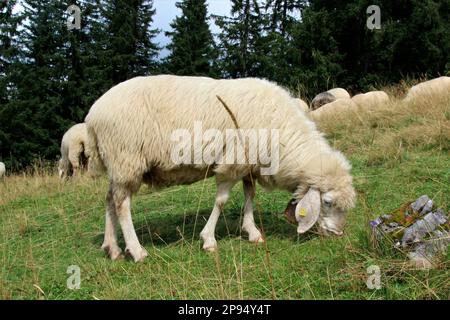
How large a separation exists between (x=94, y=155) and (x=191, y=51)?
30298 millimetres

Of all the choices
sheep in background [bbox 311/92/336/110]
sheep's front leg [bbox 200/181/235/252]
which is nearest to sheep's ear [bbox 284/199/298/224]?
sheep's front leg [bbox 200/181/235/252]

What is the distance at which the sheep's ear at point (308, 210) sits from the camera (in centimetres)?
462

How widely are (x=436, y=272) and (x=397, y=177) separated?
3.47 metres

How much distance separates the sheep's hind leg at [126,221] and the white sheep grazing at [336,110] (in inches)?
271

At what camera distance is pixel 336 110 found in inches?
460

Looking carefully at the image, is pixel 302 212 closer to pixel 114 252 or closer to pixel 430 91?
pixel 114 252

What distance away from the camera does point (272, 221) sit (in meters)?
5.54

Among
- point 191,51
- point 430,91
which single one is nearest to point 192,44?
point 191,51

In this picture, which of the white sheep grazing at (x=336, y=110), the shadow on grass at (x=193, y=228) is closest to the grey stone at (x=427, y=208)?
the shadow on grass at (x=193, y=228)

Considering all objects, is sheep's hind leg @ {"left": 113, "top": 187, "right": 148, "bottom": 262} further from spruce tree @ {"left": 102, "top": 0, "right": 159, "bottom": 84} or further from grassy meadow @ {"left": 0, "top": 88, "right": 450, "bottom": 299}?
spruce tree @ {"left": 102, "top": 0, "right": 159, "bottom": 84}

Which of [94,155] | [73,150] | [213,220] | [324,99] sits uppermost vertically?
[324,99]

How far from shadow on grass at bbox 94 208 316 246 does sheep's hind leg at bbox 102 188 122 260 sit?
1.25 feet

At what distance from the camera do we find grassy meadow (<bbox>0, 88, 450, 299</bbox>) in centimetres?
324
